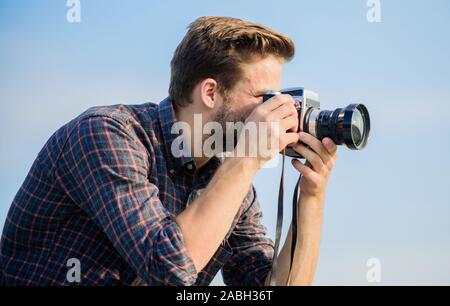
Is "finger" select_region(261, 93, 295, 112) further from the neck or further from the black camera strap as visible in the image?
the neck

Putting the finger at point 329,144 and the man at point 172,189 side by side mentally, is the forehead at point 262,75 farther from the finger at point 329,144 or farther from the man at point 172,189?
the finger at point 329,144

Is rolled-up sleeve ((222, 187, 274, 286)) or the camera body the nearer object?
the camera body

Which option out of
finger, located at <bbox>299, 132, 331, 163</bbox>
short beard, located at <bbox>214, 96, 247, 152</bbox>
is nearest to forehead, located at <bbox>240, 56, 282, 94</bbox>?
short beard, located at <bbox>214, 96, 247, 152</bbox>

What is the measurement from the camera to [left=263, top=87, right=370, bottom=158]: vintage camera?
293cm

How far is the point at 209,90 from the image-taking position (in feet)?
10.6

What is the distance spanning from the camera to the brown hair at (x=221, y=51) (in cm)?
323

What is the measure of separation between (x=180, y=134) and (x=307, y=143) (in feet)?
1.85

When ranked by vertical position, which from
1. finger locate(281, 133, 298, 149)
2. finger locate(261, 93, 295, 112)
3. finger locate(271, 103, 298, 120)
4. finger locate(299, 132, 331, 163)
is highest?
finger locate(261, 93, 295, 112)

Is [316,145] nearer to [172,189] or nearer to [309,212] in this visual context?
[309,212]

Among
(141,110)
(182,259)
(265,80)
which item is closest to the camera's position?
(182,259)

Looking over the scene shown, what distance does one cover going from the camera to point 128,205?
2523 millimetres

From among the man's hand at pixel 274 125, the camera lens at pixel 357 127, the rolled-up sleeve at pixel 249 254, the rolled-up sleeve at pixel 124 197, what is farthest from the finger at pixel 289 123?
the rolled-up sleeve at pixel 249 254
